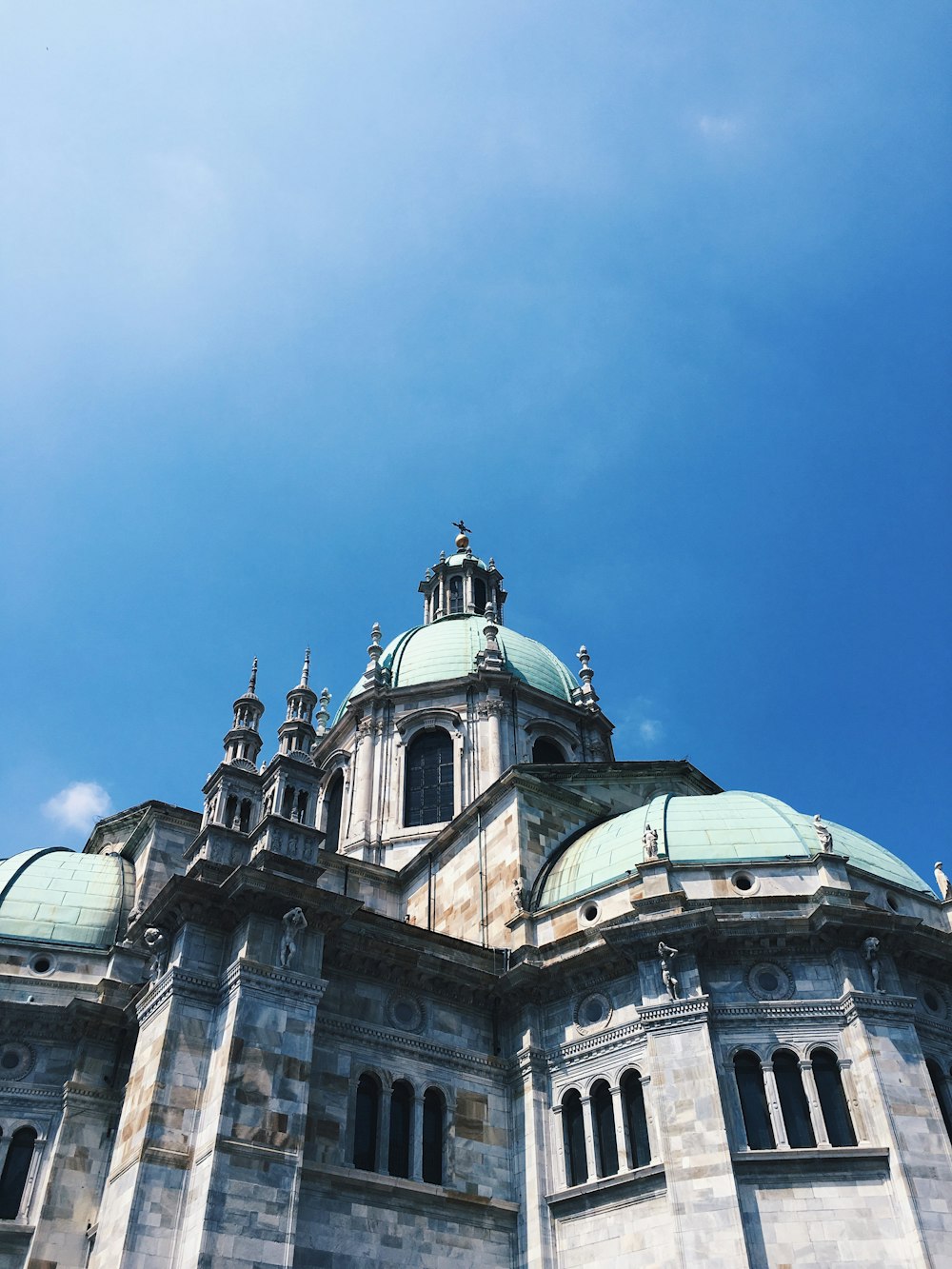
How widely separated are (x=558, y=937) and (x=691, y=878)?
3.90 m

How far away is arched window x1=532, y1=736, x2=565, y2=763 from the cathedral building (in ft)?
32.8

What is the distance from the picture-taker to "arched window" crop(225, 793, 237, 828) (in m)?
28.0

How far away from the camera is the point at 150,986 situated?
25.2m

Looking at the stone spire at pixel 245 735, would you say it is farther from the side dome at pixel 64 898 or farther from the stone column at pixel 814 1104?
the stone column at pixel 814 1104

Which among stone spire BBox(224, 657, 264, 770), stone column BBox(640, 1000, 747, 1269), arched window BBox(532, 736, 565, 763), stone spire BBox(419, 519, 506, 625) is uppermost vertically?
stone spire BBox(419, 519, 506, 625)

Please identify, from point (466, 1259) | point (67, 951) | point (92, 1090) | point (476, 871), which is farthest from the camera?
point (476, 871)

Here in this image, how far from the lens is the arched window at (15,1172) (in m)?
26.1

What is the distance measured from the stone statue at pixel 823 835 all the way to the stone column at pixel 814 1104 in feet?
18.9

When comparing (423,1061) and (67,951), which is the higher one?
(67,951)

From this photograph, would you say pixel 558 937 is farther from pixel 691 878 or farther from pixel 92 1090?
pixel 92 1090

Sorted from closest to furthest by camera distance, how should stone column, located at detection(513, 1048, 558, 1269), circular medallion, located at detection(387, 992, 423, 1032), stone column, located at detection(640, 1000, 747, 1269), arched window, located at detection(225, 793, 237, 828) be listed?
stone column, located at detection(640, 1000, 747, 1269) → stone column, located at detection(513, 1048, 558, 1269) → circular medallion, located at detection(387, 992, 423, 1032) → arched window, located at detection(225, 793, 237, 828)

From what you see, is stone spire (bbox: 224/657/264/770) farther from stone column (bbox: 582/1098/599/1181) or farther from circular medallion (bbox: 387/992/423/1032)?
stone column (bbox: 582/1098/599/1181)

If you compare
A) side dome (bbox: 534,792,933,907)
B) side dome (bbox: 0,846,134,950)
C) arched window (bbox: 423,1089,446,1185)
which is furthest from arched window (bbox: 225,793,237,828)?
side dome (bbox: 534,792,933,907)

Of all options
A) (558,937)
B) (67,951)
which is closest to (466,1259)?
(558,937)
